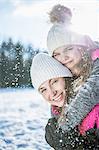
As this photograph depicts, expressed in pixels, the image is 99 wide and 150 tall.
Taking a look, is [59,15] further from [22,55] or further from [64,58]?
[22,55]

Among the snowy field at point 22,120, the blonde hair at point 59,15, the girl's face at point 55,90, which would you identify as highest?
the blonde hair at point 59,15

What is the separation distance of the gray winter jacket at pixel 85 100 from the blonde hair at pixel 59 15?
182 mm

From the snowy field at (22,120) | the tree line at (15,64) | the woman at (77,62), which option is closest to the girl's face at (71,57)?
the woman at (77,62)

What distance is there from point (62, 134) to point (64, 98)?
0.31 ft

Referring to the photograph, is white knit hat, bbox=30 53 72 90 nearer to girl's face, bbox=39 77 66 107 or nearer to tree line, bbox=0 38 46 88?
girl's face, bbox=39 77 66 107

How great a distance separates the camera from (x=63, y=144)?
126cm

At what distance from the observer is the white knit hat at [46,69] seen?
1234 mm

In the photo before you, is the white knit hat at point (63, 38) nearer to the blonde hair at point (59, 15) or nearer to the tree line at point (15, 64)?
the blonde hair at point (59, 15)

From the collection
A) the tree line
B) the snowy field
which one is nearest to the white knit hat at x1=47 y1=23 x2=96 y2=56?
the tree line

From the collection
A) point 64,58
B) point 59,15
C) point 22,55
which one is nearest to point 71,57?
point 64,58

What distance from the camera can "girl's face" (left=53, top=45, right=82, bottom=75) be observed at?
1.24 meters

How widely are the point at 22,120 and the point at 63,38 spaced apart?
1.52m

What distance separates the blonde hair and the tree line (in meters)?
0.49

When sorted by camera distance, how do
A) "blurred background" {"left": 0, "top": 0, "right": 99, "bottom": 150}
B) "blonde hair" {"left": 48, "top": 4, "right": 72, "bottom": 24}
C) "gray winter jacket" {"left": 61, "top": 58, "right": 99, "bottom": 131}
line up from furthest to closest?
1. "blurred background" {"left": 0, "top": 0, "right": 99, "bottom": 150}
2. "blonde hair" {"left": 48, "top": 4, "right": 72, "bottom": 24}
3. "gray winter jacket" {"left": 61, "top": 58, "right": 99, "bottom": 131}
